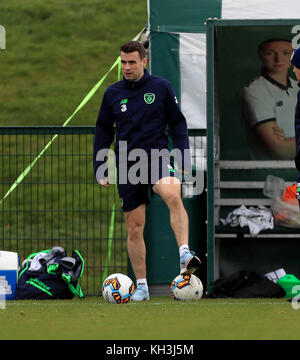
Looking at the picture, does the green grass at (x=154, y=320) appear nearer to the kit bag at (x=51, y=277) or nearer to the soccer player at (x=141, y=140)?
the kit bag at (x=51, y=277)

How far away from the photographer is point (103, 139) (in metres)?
9.52

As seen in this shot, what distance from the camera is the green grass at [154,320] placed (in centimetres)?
607

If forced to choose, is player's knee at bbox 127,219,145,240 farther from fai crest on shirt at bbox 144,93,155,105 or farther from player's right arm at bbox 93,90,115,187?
fai crest on shirt at bbox 144,93,155,105

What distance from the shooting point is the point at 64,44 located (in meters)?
24.8

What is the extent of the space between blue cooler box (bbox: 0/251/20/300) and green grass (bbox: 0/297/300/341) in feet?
2.22

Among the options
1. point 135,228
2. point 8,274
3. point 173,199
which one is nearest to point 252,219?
point 135,228

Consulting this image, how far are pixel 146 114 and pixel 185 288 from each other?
1533mm

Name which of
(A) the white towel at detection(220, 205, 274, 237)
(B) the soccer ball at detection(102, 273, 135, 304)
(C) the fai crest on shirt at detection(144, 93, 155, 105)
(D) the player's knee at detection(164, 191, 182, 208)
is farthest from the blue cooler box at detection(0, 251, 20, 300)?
(A) the white towel at detection(220, 205, 274, 237)

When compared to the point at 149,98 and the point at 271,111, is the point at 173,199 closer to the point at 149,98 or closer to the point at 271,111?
the point at 149,98

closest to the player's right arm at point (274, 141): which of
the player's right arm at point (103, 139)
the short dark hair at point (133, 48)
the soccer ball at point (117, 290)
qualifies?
the player's right arm at point (103, 139)

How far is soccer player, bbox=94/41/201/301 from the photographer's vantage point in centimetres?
902

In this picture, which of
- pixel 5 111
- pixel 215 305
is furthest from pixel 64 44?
pixel 215 305

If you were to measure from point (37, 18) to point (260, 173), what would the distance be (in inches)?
629

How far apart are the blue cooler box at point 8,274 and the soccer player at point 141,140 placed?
1.08 m
